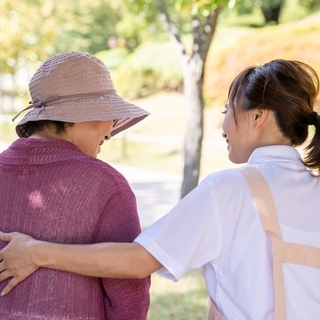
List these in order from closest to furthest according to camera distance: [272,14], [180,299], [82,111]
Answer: [82,111] < [180,299] < [272,14]

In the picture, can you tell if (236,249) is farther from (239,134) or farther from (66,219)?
(66,219)

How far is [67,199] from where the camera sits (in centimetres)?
174

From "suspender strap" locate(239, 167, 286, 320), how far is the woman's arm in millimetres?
301

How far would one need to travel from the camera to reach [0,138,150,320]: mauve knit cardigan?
171cm

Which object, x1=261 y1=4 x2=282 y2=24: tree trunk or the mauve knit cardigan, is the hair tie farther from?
x1=261 y1=4 x2=282 y2=24: tree trunk


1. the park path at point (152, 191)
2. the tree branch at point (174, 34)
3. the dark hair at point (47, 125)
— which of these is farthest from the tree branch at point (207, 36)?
the dark hair at point (47, 125)

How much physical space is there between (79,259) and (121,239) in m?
0.15

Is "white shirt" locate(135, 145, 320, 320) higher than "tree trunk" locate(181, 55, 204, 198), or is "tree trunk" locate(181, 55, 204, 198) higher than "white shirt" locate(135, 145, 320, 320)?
"white shirt" locate(135, 145, 320, 320)

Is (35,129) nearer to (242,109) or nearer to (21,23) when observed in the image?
(242,109)

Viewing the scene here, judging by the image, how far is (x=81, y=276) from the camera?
171 cm

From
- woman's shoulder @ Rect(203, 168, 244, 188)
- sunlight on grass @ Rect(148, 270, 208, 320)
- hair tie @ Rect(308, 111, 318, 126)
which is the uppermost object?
hair tie @ Rect(308, 111, 318, 126)

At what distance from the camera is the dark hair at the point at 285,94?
5.65ft

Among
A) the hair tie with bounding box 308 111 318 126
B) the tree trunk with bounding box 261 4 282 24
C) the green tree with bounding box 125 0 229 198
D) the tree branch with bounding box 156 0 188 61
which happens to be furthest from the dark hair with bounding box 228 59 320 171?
the tree trunk with bounding box 261 4 282 24

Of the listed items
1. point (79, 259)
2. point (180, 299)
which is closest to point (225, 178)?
point (79, 259)
